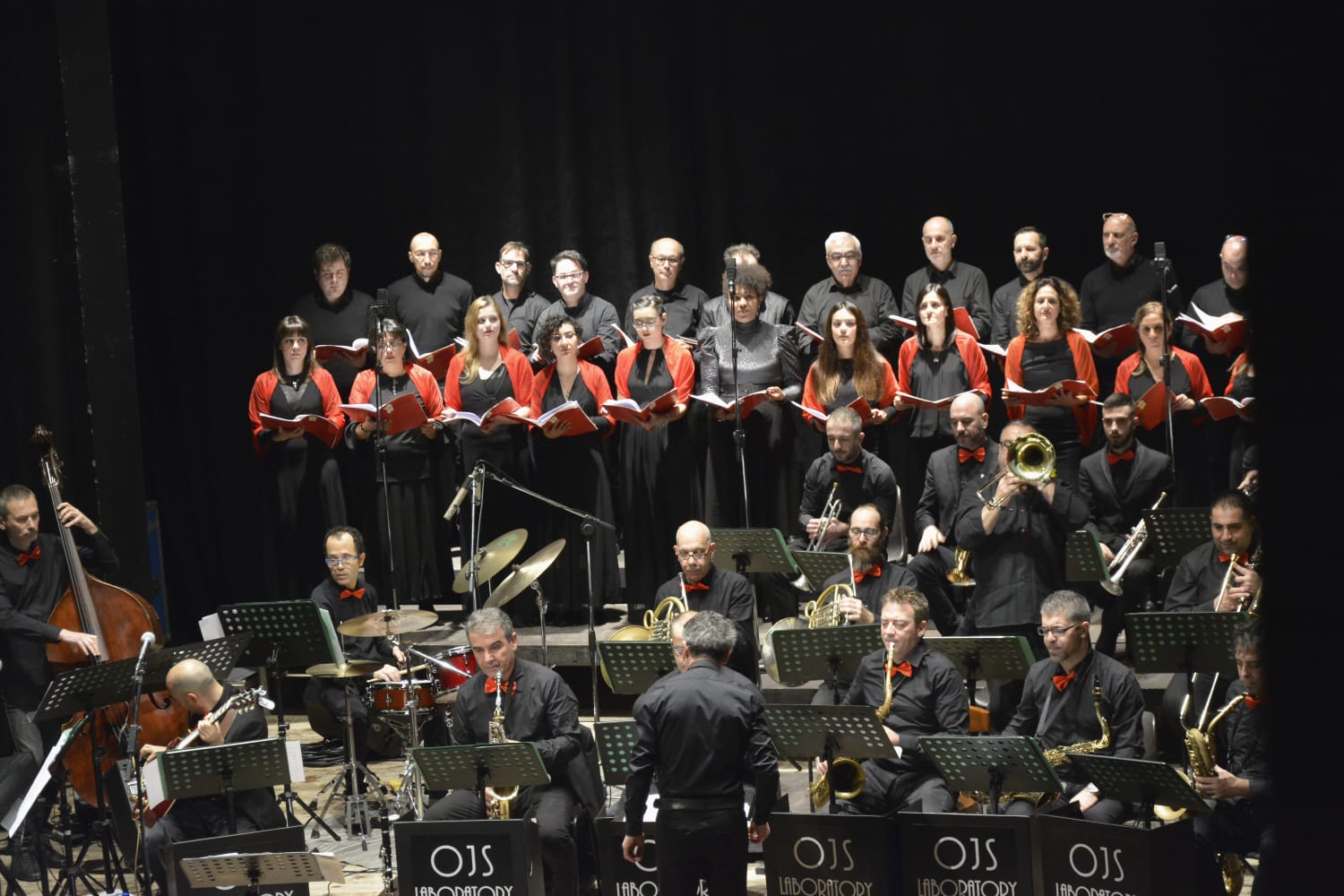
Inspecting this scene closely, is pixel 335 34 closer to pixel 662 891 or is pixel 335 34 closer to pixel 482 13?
pixel 482 13

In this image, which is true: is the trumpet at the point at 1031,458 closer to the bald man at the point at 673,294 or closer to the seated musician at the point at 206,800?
the bald man at the point at 673,294

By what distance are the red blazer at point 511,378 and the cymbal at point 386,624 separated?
1789mm

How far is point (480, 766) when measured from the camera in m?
6.00

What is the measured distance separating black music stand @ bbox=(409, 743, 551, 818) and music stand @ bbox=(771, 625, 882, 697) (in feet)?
3.75

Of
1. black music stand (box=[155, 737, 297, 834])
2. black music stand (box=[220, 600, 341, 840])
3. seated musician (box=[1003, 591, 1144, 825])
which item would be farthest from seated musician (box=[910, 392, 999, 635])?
black music stand (box=[155, 737, 297, 834])

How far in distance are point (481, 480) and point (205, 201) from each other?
4225 millimetres

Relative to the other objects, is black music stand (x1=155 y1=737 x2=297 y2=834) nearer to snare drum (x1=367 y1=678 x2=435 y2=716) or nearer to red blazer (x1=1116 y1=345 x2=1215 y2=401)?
snare drum (x1=367 y1=678 x2=435 y2=716)

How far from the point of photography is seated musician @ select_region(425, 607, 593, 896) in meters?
6.34

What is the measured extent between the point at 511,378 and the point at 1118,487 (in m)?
3.44

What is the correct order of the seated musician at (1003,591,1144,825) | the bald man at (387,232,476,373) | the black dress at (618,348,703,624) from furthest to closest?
1. the bald man at (387,232,476,373)
2. the black dress at (618,348,703,624)
3. the seated musician at (1003,591,1144,825)

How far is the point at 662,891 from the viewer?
216 inches

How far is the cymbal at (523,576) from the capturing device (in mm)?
7422

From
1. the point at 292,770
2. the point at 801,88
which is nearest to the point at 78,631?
the point at 292,770

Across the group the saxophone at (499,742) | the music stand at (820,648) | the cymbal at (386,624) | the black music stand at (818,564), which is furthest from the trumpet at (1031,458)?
the cymbal at (386,624)
